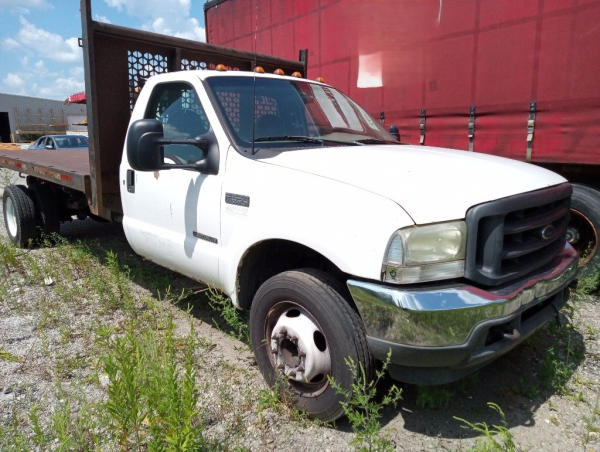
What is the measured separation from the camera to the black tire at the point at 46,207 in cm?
574

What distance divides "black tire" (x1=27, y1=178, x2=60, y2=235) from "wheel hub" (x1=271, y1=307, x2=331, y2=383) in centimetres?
447

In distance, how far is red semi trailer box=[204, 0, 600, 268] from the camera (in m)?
3.90

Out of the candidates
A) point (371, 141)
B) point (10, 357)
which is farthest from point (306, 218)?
point (10, 357)

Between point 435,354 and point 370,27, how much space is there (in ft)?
15.1

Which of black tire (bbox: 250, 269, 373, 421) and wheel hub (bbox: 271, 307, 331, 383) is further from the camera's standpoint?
wheel hub (bbox: 271, 307, 331, 383)

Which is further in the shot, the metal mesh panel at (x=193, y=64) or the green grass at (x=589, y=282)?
the metal mesh panel at (x=193, y=64)

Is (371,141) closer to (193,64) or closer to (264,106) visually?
(264,106)

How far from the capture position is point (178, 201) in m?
3.19

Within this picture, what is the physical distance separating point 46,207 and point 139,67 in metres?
2.58

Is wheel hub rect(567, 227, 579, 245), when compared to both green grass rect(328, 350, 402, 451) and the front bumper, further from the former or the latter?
green grass rect(328, 350, 402, 451)

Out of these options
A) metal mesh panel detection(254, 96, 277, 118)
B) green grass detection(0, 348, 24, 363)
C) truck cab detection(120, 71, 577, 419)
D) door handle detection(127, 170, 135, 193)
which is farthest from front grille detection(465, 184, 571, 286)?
green grass detection(0, 348, 24, 363)

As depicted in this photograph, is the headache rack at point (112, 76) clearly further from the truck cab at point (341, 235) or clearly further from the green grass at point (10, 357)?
the green grass at point (10, 357)

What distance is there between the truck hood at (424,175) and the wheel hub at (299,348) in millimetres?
793

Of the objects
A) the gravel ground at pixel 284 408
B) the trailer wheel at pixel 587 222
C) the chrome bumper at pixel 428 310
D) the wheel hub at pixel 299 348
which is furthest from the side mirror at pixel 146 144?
the trailer wheel at pixel 587 222
